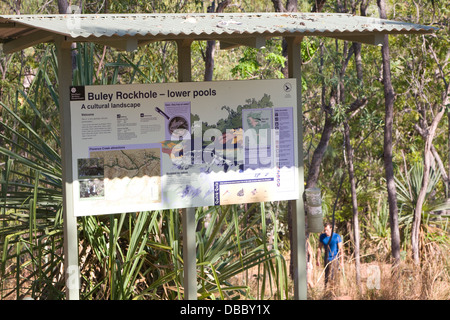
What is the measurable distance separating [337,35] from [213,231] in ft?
6.47

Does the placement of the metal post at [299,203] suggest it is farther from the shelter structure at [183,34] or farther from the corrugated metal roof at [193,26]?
the corrugated metal roof at [193,26]

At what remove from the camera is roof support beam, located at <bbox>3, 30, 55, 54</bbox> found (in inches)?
179

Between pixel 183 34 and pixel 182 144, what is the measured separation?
89 centimetres

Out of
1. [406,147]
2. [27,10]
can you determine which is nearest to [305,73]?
[406,147]

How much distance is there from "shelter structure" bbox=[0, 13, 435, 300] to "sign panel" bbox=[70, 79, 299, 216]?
10 centimetres

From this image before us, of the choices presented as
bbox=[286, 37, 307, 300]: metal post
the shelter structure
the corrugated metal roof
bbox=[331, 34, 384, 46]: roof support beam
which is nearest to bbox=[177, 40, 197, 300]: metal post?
the shelter structure

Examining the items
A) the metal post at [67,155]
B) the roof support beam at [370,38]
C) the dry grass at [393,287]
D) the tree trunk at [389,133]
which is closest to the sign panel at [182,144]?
the metal post at [67,155]

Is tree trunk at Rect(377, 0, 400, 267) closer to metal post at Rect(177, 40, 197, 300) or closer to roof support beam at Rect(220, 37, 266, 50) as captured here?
roof support beam at Rect(220, 37, 266, 50)

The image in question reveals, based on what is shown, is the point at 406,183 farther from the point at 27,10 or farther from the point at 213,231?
the point at 27,10

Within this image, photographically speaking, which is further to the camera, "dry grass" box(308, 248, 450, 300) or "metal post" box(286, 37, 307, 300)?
"dry grass" box(308, 248, 450, 300)

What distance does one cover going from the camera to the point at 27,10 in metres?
15.5

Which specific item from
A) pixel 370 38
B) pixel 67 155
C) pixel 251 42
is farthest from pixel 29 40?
pixel 370 38

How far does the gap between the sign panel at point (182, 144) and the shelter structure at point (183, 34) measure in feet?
0.34

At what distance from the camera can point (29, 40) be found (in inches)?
189
